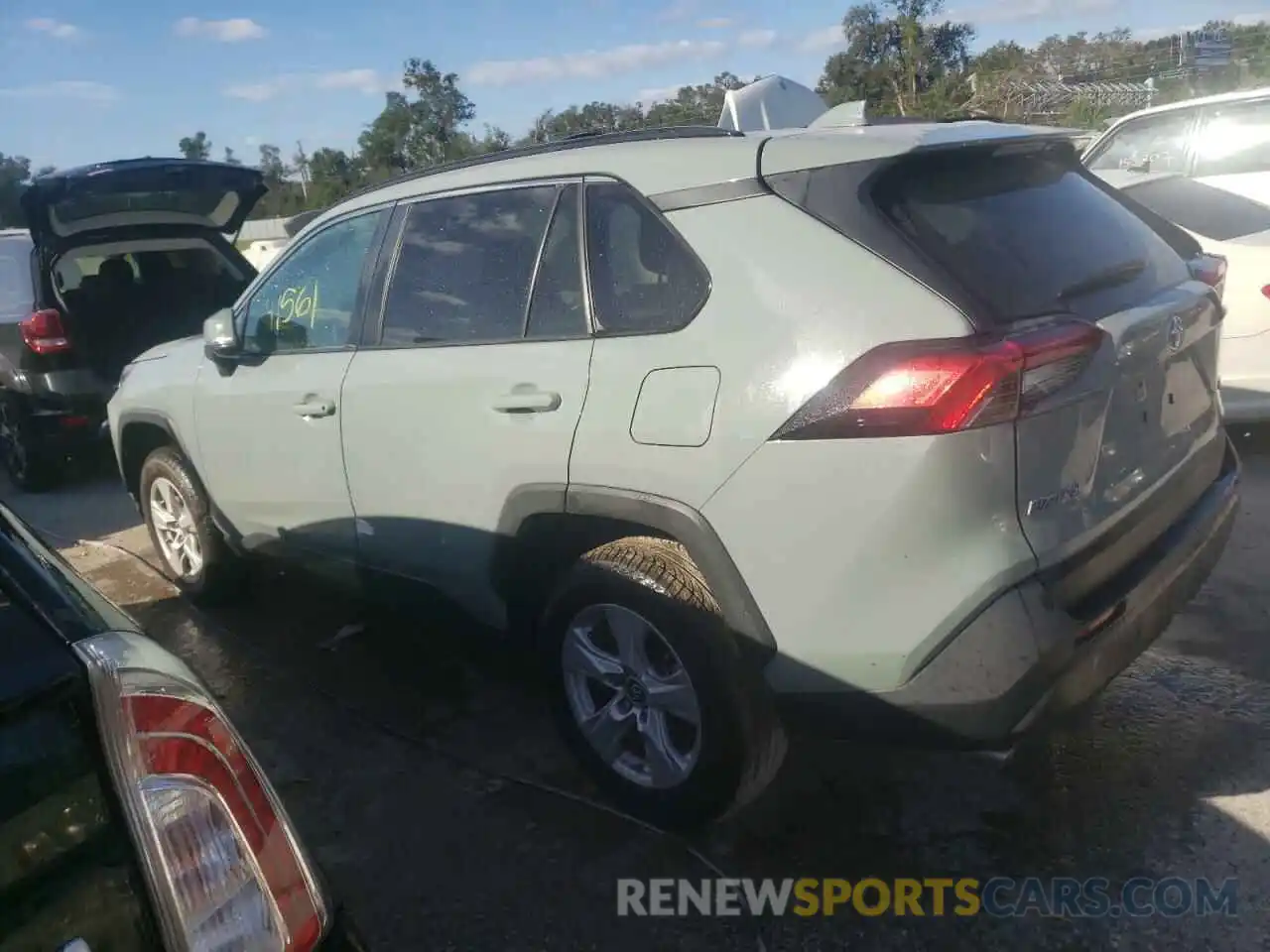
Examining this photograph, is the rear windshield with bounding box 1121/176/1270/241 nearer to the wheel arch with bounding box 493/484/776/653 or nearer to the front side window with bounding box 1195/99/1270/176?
the front side window with bounding box 1195/99/1270/176

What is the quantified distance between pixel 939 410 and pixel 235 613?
3526mm

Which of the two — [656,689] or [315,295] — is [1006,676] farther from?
[315,295]

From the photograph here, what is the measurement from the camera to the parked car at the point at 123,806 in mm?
1158

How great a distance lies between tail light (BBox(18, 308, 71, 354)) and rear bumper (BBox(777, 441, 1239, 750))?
19.1ft

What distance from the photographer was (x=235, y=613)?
15.4 feet

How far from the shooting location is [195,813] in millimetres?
1338

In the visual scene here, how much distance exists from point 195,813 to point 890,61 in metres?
37.3

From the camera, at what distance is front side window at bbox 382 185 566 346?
3014 mm

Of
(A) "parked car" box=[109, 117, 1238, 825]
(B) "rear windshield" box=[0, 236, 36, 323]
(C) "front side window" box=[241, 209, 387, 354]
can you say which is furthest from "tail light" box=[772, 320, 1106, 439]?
(B) "rear windshield" box=[0, 236, 36, 323]

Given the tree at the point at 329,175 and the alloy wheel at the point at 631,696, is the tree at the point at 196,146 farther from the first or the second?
the alloy wheel at the point at 631,696

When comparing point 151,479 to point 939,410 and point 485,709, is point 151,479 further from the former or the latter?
point 939,410

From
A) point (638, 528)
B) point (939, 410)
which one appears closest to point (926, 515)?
point (939, 410)

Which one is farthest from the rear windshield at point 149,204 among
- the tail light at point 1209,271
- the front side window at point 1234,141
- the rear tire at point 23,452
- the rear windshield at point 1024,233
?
the front side window at point 1234,141

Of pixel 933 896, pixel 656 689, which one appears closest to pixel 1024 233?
pixel 656 689
